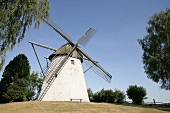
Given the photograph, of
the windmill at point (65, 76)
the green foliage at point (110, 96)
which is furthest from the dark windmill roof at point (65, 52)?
the green foliage at point (110, 96)

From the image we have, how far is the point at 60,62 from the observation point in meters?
28.3

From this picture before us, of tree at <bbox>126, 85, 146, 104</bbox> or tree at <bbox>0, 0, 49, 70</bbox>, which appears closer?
tree at <bbox>0, 0, 49, 70</bbox>

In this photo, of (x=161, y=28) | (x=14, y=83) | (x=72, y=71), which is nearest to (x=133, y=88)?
(x=161, y=28)

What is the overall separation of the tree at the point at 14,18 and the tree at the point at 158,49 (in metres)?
19.6

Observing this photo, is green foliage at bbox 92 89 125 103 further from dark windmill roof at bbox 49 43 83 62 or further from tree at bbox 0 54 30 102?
tree at bbox 0 54 30 102

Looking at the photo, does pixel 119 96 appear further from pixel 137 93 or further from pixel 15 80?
pixel 15 80

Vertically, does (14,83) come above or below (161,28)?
below

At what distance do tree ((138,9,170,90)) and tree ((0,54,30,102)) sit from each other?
19700 mm

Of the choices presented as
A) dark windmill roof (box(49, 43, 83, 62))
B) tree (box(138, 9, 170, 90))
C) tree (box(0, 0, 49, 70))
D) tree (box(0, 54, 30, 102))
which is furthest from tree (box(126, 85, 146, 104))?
tree (box(0, 0, 49, 70))

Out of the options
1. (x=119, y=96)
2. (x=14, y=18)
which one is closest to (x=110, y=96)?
(x=119, y=96)

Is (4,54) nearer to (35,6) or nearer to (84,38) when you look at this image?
(35,6)

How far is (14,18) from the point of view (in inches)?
683

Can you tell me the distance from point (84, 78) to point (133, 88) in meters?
17.6

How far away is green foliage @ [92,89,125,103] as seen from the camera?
4472 cm
